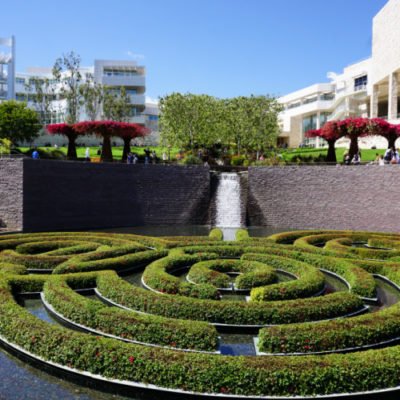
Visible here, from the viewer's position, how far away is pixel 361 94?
71688mm

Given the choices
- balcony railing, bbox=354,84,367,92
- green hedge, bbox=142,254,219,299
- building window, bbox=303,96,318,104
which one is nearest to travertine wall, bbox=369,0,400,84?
balcony railing, bbox=354,84,367,92

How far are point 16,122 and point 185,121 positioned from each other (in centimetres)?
2050

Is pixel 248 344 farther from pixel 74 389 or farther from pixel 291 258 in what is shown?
pixel 291 258

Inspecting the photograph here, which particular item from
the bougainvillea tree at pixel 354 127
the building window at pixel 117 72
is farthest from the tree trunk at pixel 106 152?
Result: the building window at pixel 117 72

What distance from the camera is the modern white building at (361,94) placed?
55.8 m

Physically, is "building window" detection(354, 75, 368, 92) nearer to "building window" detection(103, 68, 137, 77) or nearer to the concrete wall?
"building window" detection(103, 68, 137, 77)

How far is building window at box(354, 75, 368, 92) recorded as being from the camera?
71.5 m

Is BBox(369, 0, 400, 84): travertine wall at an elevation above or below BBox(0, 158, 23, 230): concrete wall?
above

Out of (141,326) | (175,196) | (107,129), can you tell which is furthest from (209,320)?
(107,129)

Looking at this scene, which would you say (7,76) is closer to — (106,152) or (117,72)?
(117,72)

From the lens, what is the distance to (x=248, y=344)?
32.7 ft

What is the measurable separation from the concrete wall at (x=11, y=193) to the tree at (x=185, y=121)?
78.3 ft

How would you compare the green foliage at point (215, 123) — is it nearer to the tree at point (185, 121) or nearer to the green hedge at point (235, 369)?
the tree at point (185, 121)

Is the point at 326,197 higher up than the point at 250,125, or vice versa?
the point at 250,125
